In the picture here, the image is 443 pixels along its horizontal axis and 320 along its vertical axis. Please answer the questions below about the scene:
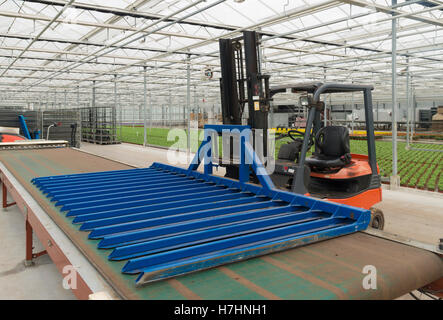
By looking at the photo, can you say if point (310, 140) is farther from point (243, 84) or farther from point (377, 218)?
point (377, 218)

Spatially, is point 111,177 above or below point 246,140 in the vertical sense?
below

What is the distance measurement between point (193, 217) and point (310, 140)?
2863mm

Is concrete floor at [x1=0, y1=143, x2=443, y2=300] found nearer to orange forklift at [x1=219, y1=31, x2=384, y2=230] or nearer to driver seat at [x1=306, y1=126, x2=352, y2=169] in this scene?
orange forklift at [x1=219, y1=31, x2=384, y2=230]

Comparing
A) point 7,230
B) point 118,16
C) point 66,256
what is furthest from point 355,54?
point 66,256

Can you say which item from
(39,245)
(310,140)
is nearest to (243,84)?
(310,140)

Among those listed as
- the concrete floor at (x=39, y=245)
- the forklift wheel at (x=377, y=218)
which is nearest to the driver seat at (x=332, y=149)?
the forklift wheel at (x=377, y=218)

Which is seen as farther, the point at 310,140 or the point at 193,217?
the point at 310,140

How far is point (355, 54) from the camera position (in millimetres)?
18266

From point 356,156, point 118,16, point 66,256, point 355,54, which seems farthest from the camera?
point 355,54

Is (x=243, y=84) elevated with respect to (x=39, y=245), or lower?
elevated

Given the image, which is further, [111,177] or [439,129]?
[439,129]

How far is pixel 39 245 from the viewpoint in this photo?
17.1ft
